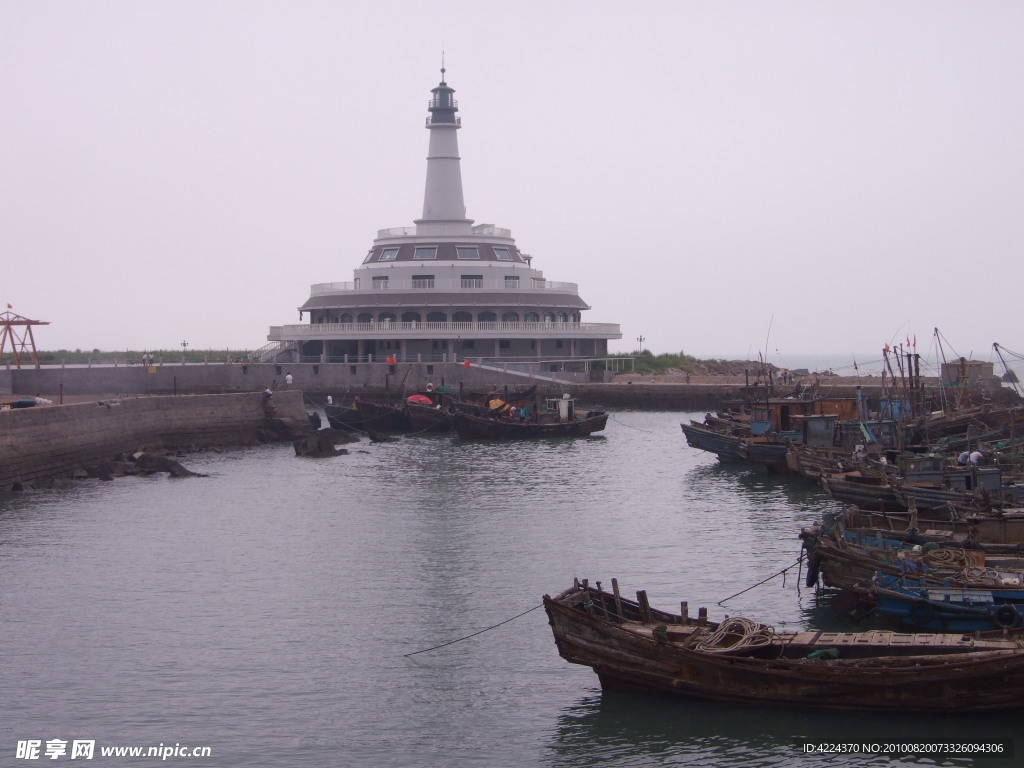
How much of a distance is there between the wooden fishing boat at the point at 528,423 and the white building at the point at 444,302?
15.9m

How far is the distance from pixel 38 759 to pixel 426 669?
21.4 ft

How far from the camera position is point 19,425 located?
4169 cm

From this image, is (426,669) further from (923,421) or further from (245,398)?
(245,398)

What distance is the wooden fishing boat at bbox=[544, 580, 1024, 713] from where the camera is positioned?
57.1 ft

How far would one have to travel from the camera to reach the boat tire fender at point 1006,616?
65.0 feet

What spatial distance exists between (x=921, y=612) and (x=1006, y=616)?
1.48m

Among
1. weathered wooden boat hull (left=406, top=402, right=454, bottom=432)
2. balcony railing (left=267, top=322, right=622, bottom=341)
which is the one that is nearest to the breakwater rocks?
weathered wooden boat hull (left=406, top=402, right=454, bottom=432)

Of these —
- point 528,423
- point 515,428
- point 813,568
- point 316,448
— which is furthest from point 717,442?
point 813,568

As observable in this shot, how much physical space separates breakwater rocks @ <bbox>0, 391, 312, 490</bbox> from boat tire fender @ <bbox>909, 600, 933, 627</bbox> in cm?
3086

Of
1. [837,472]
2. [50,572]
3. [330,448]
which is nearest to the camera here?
[50,572]

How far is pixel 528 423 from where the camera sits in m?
62.3

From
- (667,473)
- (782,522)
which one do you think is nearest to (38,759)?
(782,522)

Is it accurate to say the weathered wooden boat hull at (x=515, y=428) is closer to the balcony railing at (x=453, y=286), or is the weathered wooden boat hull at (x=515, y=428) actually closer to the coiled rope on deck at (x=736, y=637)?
the balcony railing at (x=453, y=286)

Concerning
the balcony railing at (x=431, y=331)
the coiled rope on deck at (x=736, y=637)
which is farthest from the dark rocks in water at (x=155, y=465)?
the balcony railing at (x=431, y=331)
